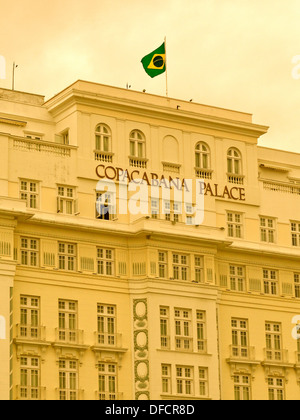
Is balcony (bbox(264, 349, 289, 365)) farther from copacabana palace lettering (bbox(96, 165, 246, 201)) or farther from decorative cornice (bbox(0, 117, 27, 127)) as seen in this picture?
decorative cornice (bbox(0, 117, 27, 127))

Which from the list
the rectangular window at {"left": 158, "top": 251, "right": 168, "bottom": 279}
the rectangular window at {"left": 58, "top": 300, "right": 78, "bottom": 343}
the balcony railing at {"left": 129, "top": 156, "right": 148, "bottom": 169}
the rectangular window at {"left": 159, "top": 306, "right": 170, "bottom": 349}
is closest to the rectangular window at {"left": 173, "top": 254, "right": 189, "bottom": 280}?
the rectangular window at {"left": 158, "top": 251, "right": 168, "bottom": 279}

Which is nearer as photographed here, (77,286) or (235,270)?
(77,286)

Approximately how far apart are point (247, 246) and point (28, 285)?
585 inches

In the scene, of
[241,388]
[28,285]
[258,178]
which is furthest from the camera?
[258,178]

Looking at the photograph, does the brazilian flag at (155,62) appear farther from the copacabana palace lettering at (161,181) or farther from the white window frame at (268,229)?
the white window frame at (268,229)

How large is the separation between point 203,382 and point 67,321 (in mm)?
8585

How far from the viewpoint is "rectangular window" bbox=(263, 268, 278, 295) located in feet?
280

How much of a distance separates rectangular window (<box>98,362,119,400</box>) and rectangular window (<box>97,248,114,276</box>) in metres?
5.37

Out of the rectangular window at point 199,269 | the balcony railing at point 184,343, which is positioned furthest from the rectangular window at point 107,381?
the rectangular window at point 199,269

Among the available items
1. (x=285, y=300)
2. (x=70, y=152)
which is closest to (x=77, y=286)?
(x=70, y=152)

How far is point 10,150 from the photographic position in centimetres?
7819

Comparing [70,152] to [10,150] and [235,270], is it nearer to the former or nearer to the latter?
[10,150]

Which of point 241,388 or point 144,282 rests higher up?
point 144,282
